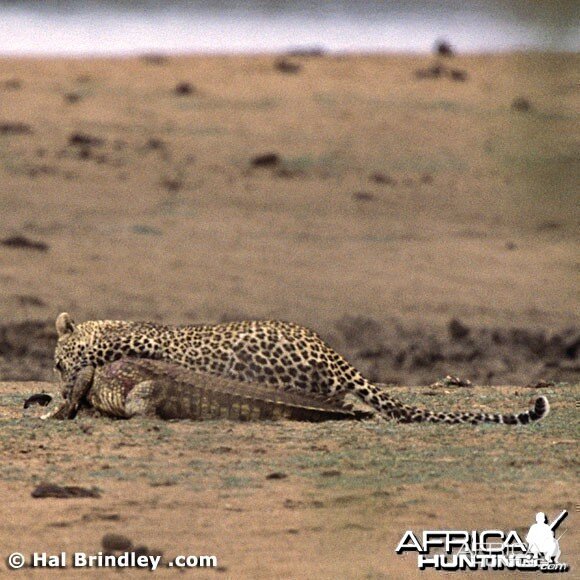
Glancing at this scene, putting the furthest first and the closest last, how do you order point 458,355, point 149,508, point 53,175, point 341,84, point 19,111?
point 341,84 < point 19,111 < point 53,175 < point 458,355 < point 149,508

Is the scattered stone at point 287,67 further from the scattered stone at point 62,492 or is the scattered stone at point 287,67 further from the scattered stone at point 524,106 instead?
the scattered stone at point 524,106

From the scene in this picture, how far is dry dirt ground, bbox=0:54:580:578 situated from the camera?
420 cm

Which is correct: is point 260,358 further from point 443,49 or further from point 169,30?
point 169,30

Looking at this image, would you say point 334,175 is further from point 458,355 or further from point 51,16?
point 51,16

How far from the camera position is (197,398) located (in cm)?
580

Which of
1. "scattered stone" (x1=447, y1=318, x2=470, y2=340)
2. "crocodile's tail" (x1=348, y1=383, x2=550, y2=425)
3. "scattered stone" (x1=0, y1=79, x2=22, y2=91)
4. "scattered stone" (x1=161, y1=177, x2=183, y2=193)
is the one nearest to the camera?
"crocodile's tail" (x1=348, y1=383, x2=550, y2=425)

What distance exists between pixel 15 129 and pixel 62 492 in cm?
1486

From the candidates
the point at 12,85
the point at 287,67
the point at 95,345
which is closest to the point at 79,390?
the point at 95,345

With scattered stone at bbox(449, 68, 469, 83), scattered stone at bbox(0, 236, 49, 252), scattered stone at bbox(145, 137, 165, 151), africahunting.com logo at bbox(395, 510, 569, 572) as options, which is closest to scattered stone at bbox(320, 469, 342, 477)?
africahunting.com logo at bbox(395, 510, 569, 572)

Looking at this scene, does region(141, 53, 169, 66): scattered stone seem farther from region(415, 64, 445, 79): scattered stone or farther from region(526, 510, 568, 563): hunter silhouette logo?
region(526, 510, 568, 563): hunter silhouette logo

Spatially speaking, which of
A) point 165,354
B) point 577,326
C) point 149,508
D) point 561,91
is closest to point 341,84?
point 577,326

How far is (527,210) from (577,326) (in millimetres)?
10685

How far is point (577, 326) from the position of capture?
11.7 m

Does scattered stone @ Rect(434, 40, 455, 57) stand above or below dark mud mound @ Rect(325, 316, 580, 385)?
above
